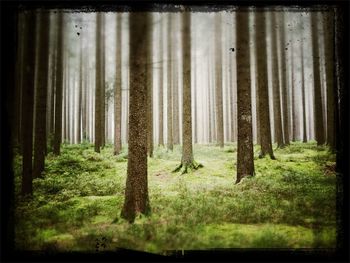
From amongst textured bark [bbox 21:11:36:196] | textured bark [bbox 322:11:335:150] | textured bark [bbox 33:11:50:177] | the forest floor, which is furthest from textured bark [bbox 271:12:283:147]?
textured bark [bbox 21:11:36:196]

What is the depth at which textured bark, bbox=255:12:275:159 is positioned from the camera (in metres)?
7.25

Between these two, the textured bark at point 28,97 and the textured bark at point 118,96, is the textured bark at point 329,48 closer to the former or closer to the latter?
the textured bark at point 118,96

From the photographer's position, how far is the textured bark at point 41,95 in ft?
21.5

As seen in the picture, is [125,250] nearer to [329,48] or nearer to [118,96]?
[118,96]

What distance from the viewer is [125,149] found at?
31.8 feet

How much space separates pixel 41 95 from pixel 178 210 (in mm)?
5030

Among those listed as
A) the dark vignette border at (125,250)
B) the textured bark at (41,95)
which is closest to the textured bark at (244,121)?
the dark vignette border at (125,250)

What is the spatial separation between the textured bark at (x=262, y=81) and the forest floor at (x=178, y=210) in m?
2.25

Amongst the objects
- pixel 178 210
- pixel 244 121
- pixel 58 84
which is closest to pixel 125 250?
pixel 178 210

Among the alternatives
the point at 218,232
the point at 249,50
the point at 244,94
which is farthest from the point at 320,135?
the point at 218,232

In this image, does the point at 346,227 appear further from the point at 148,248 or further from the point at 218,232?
the point at 148,248

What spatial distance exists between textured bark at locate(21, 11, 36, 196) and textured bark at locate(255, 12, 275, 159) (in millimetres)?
4530

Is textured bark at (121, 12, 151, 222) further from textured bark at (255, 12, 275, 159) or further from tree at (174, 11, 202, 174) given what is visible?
textured bark at (255, 12, 275, 159)

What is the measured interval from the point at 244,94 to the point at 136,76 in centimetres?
338
